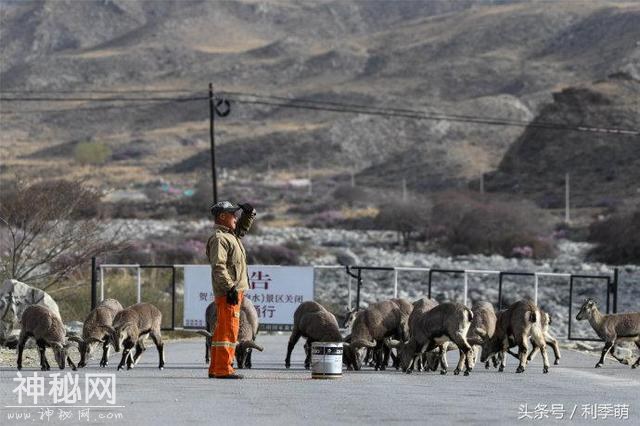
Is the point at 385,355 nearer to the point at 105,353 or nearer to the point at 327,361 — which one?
the point at 327,361

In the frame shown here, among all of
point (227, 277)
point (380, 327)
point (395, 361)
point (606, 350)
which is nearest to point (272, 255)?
point (606, 350)

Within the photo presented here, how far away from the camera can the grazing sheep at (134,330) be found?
21703 mm

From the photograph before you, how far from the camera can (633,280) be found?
56781 mm

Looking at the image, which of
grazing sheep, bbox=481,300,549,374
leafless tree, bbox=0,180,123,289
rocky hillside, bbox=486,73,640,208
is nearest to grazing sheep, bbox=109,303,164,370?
grazing sheep, bbox=481,300,549,374

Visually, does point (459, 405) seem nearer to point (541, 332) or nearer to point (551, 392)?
point (551, 392)

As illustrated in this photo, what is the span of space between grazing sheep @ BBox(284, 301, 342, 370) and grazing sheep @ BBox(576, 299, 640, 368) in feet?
14.2

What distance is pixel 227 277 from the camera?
19.2 m

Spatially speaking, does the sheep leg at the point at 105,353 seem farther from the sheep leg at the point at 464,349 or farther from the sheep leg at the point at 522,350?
the sheep leg at the point at 522,350

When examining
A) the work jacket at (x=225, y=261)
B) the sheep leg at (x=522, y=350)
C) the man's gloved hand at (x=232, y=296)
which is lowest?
the sheep leg at (x=522, y=350)

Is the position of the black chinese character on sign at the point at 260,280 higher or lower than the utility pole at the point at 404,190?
lower

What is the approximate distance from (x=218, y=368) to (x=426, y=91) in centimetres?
15197

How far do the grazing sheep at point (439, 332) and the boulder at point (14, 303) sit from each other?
6376mm

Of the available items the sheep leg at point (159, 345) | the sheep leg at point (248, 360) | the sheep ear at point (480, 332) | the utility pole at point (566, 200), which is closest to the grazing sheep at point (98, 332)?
the sheep leg at point (159, 345)

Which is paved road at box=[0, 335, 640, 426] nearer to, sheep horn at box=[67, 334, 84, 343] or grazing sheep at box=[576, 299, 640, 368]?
sheep horn at box=[67, 334, 84, 343]
